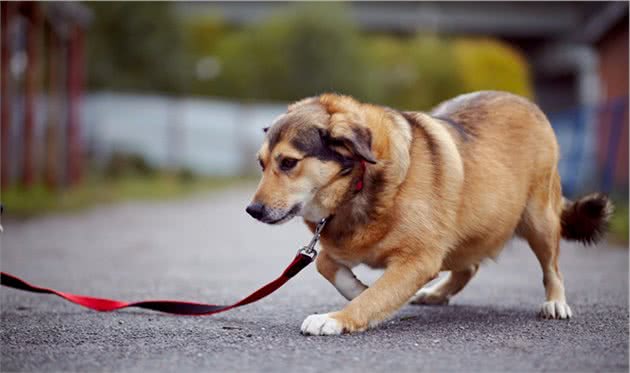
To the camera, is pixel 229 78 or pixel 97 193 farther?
pixel 229 78

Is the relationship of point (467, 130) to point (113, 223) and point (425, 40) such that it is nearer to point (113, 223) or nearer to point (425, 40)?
point (113, 223)

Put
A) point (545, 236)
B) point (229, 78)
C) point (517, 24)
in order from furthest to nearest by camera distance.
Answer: point (517, 24) < point (229, 78) < point (545, 236)

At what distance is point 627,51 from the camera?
1823 centimetres

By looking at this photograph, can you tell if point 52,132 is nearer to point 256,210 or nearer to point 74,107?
point 74,107

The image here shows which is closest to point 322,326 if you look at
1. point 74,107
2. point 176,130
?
point 74,107

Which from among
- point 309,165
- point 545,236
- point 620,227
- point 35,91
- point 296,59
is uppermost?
point 296,59

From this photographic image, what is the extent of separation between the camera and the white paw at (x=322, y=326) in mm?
4465

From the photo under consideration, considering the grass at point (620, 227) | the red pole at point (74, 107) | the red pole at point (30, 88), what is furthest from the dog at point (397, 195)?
the red pole at point (74, 107)

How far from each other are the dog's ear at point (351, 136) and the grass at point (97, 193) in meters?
10.1

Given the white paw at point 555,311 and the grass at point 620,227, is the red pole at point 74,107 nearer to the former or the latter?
the grass at point 620,227

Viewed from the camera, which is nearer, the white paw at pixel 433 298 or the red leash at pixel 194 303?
the red leash at pixel 194 303

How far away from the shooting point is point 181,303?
17.0 ft

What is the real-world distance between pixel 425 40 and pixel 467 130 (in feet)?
154

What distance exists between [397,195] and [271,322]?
107 cm
